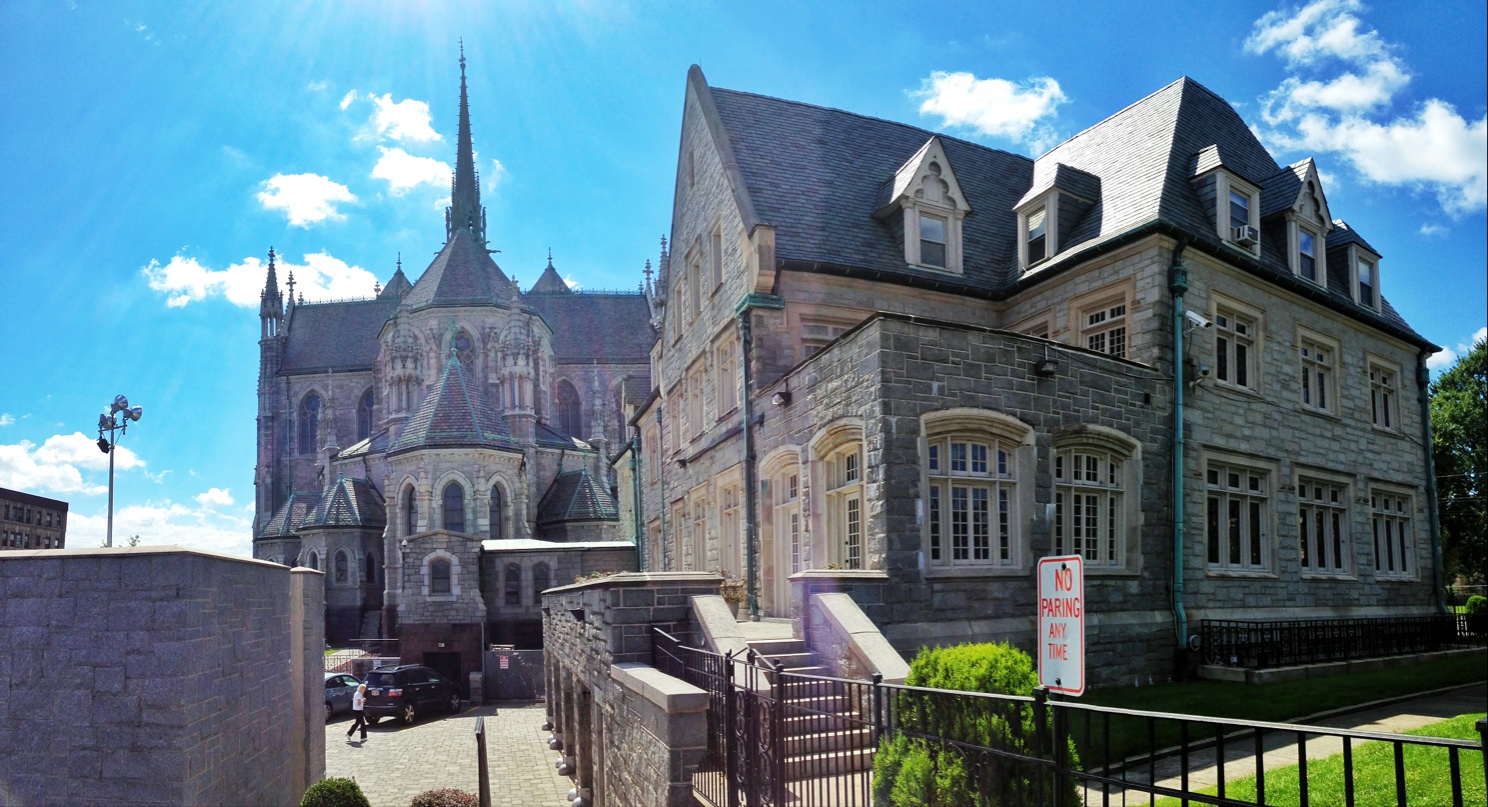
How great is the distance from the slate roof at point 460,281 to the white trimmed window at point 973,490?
49858 millimetres

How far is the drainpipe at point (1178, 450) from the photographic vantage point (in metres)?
16.9

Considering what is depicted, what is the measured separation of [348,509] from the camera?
5388 cm

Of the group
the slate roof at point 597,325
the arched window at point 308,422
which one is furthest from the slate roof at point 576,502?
the arched window at point 308,422

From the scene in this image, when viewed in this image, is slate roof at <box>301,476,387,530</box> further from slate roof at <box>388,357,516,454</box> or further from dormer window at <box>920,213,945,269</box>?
dormer window at <box>920,213,945,269</box>

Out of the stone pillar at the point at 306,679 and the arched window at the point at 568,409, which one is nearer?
the stone pillar at the point at 306,679

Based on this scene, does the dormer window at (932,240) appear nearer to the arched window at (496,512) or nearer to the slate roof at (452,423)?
the slate roof at (452,423)

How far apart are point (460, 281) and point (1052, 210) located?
47790 millimetres

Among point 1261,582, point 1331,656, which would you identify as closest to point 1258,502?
point 1261,582

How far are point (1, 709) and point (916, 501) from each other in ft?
34.2

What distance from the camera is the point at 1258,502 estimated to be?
19609 millimetres

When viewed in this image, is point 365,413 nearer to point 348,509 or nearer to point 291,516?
point 291,516

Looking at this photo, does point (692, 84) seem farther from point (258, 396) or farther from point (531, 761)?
point (258, 396)

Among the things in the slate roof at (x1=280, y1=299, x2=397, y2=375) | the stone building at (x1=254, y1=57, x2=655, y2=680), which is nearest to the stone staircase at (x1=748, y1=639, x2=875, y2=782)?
the stone building at (x1=254, y1=57, x2=655, y2=680)

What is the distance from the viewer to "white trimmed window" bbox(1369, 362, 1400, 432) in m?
23.8
